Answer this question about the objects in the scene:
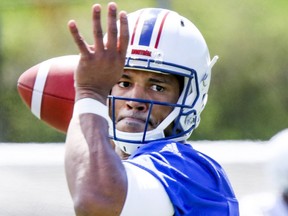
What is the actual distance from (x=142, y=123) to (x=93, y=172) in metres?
0.66

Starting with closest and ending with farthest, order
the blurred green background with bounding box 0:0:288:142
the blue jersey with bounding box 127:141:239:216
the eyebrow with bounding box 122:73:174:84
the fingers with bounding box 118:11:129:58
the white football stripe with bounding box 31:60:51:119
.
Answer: the fingers with bounding box 118:11:129:58, the blue jersey with bounding box 127:141:239:216, the eyebrow with bounding box 122:73:174:84, the white football stripe with bounding box 31:60:51:119, the blurred green background with bounding box 0:0:288:142

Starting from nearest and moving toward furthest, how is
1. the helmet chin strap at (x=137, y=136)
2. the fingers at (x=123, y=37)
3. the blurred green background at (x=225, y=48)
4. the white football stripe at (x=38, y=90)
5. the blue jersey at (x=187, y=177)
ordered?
the fingers at (x=123, y=37) → the blue jersey at (x=187, y=177) → the helmet chin strap at (x=137, y=136) → the white football stripe at (x=38, y=90) → the blurred green background at (x=225, y=48)

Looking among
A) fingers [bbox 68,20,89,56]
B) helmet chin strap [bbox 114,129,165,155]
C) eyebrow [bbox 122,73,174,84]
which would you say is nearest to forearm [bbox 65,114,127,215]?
fingers [bbox 68,20,89,56]

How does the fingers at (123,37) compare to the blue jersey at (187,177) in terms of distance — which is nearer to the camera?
the fingers at (123,37)

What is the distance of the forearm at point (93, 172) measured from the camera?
270 centimetres

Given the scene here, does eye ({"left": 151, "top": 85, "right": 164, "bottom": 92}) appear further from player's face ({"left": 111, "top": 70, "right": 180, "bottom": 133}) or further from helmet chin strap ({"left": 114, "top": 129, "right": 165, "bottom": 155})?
helmet chin strap ({"left": 114, "top": 129, "right": 165, "bottom": 155})

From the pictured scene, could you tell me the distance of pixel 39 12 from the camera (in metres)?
13.1

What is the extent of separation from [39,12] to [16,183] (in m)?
7.46

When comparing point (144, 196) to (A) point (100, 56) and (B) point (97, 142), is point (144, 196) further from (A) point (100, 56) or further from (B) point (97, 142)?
(A) point (100, 56)

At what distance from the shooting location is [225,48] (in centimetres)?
1398

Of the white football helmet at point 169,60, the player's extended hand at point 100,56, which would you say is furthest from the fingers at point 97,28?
the white football helmet at point 169,60

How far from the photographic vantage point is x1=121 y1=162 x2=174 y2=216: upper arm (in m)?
2.78

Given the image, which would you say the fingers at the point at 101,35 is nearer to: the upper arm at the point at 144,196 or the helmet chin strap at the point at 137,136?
the upper arm at the point at 144,196

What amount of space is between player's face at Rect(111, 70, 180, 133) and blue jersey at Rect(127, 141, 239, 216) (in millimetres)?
188
